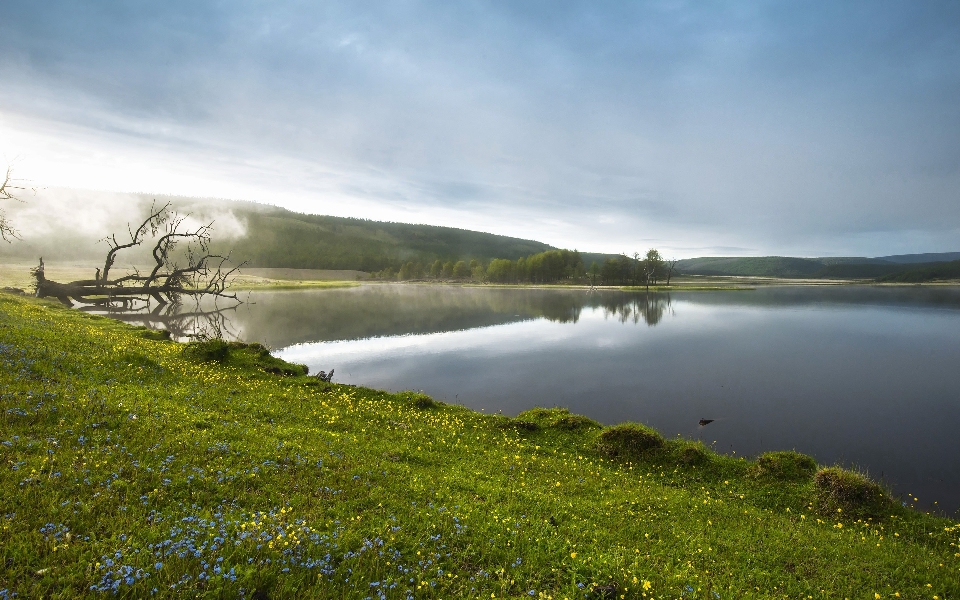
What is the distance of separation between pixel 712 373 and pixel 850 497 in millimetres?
17616

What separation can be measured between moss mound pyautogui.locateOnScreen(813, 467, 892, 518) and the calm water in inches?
116

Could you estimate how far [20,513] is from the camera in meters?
6.12

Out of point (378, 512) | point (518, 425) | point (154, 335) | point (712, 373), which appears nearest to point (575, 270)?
point (712, 373)

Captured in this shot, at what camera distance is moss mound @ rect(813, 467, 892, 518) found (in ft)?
36.3

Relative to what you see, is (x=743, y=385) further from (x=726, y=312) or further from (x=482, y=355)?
(x=726, y=312)

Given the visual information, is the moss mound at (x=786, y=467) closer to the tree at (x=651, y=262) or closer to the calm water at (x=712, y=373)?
the calm water at (x=712, y=373)

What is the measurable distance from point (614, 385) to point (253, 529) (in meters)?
21.9

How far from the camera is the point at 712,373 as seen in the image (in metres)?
28.1

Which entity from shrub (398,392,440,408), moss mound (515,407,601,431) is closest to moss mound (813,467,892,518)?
moss mound (515,407,601,431)

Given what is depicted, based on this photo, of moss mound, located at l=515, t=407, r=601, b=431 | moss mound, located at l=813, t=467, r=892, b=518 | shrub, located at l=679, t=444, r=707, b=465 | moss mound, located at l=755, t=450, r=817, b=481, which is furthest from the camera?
moss mound, located at l=515, t=407, r=601, b=431

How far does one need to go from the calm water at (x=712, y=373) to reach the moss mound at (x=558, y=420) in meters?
2.44

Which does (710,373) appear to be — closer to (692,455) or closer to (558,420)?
(692,455)

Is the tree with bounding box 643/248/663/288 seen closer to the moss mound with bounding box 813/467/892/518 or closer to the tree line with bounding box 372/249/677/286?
the tree line with bounding box 372/249/677/286

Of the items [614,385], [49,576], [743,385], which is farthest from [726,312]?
[49,576]
